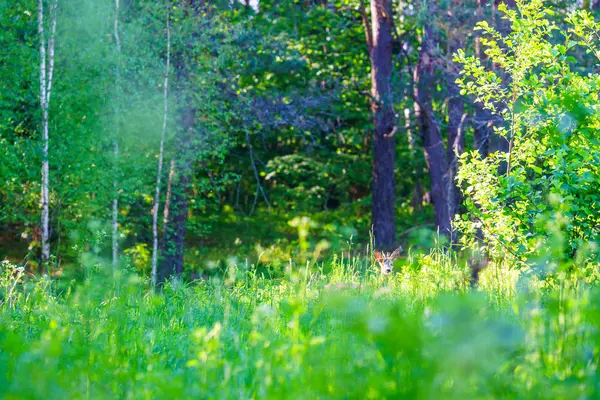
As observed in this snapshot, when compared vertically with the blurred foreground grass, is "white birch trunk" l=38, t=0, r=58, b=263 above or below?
above

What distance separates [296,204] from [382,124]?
5.54 meters

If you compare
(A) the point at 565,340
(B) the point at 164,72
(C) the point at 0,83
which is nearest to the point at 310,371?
(A) the point at 565,340

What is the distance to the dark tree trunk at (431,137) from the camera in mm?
15195

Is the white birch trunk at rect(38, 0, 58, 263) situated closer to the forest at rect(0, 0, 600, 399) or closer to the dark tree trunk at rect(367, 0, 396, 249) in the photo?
the forest at rect(0, 0, 600, 399)

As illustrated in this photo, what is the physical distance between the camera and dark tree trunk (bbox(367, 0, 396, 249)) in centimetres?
1542

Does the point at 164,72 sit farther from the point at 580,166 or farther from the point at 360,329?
the point at 360,329

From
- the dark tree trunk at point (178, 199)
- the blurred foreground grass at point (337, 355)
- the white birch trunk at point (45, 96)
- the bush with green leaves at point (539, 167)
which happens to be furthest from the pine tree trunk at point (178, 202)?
the blurred foreground grass at point (337, 355)

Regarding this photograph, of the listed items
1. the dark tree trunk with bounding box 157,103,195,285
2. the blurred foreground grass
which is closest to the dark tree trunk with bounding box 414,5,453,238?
the dark tree trunk with bounding box 157,103,195,285

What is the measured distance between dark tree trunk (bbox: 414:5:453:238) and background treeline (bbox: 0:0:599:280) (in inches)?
1.8

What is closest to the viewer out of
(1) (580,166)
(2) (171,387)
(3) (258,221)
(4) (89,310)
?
(2) (171,387)

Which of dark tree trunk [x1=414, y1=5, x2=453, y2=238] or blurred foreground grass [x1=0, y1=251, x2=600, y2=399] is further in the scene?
dark tree trunk [x1=414, y1=5, x2=453, y2=238]

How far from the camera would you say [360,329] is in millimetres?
2889

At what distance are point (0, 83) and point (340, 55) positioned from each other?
10004 mm

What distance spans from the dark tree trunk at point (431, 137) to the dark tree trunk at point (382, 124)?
74 centimetres
